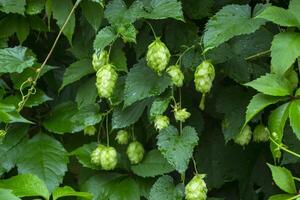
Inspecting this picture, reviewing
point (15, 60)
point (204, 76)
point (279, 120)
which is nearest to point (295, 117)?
point (279, 120)

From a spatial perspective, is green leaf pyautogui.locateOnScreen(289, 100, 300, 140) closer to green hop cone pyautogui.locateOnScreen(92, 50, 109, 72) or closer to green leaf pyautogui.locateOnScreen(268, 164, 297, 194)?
green leaf pyautogui.locateOnScreen(268, 164, 297, 194)

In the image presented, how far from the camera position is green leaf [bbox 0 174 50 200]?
4.59ft

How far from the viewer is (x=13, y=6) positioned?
1.74m

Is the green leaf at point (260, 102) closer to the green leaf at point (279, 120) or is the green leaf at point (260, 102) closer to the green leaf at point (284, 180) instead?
the green leaf at point (279, 120)

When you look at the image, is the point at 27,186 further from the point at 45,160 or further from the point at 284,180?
the point at 284,180

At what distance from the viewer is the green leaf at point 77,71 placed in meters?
1.73

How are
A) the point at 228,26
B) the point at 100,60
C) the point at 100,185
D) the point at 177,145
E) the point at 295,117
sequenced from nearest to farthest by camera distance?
the point at 295,117, the point at 228,26, the point at 177,145, the point at 100,60, the point at 100,185

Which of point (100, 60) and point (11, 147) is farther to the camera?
point (11, 147)

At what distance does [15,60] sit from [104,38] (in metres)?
0.36

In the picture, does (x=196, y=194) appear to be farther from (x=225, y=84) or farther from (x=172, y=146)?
(x=225, y=84)

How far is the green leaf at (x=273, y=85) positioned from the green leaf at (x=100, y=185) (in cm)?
62

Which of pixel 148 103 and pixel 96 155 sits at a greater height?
pixel 148 103

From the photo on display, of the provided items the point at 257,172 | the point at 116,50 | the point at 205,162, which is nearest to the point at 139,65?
the point at 116,50

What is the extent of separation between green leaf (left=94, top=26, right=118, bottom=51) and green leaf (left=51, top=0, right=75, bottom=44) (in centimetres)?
21
